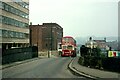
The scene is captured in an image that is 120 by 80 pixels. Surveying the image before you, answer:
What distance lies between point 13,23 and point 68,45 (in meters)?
22.1

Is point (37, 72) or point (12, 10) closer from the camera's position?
point (37, 72)

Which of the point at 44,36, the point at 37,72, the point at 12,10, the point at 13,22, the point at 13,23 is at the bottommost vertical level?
the point at 37,72

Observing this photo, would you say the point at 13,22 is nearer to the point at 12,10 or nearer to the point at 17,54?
the point at 12,10

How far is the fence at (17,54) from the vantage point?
124 ft

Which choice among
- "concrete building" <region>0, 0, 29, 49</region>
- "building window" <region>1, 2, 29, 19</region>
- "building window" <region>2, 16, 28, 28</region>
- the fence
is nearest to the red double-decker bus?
the fence

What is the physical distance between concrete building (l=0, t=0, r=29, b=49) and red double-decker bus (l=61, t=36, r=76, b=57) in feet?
49.0

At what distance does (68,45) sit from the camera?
60062 mm

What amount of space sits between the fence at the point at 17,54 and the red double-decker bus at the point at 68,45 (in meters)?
6.78

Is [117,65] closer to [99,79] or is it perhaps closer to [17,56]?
[99,79]

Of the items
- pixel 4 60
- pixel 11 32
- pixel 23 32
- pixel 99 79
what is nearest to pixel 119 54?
pixel 99 79

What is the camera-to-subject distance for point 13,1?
7488cm

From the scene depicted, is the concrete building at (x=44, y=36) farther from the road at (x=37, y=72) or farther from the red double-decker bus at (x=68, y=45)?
the road at (x=37, y=72)

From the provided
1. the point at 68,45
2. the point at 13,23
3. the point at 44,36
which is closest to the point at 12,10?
the point at 13,23

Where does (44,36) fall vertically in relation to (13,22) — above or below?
below
